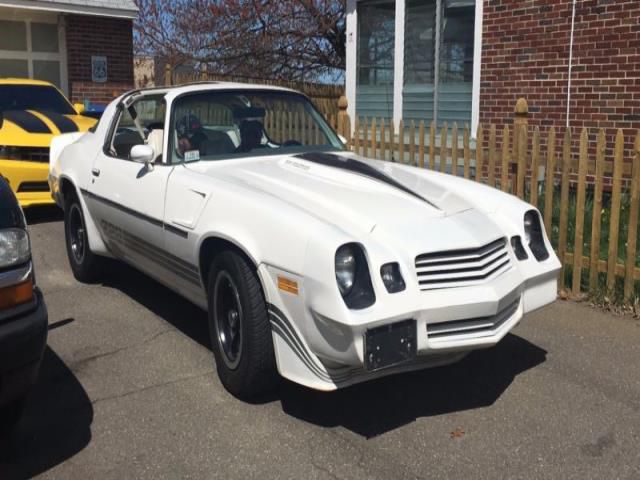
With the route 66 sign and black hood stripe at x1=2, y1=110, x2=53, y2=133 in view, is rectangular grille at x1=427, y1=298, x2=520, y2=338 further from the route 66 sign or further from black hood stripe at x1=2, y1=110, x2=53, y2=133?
the route 66 sign

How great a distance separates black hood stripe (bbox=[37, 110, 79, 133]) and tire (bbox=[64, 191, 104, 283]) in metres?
2.90

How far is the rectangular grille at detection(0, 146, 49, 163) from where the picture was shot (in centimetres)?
817

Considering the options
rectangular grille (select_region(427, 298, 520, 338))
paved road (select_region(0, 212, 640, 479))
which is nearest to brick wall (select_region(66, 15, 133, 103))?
paved road (select_region(0, 212, 640, 479))

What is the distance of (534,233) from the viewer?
421 cm

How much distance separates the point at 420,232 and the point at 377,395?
3.21 ft

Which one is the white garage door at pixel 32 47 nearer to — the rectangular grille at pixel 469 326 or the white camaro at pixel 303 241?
the white camaro at pixel 303 241

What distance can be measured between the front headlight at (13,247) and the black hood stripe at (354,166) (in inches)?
78.1

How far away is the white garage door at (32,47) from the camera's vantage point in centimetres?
1425

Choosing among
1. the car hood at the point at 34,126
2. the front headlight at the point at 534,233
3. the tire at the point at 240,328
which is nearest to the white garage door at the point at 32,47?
the car hood at the point at 34,126

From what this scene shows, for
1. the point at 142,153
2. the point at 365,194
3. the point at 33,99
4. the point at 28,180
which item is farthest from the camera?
the point at 33,99

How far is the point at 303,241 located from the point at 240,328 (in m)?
0.68

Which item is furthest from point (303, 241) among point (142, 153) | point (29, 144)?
point (29, 144)

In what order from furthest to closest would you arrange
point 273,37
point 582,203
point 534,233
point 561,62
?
point 273,37 → point 561,62 → point 582,203 → point 534,233

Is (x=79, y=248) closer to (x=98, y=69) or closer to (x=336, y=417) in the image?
(x=336, y=417)
